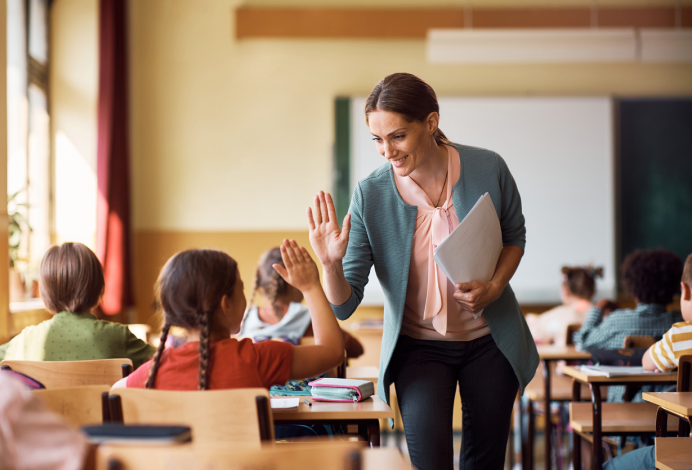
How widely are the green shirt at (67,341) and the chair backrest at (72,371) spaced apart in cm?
30

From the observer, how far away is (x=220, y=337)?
1609 millimetres

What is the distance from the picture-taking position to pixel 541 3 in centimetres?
539

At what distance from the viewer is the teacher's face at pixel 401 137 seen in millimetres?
1644

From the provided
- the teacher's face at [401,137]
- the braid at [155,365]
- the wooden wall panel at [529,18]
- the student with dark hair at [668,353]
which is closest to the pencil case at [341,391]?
the braid at [155,365]

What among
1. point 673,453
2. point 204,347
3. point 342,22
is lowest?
point 673,453

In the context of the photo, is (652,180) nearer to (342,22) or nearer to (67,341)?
(342,22)

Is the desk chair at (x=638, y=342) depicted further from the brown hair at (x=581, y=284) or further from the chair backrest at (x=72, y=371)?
the chair backrest at (x=72, y=371)

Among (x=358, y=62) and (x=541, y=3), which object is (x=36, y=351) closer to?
(x=358, y=62)

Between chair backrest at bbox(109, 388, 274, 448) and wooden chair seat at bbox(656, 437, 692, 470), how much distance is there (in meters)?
1.04

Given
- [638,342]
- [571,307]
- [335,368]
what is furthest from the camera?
[571,307]

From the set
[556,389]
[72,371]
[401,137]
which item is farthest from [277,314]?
[556,389]

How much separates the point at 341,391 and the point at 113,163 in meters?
3.62

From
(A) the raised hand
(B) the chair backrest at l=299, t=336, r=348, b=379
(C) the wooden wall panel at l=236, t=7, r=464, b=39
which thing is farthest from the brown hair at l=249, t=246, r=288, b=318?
(C) the wooden wall panel at l=236, t=7, r=464, b=39

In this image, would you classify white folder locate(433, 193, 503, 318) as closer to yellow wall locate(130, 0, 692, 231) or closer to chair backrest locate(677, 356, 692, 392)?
chair backrest locate(677, 356, 692, 392)
